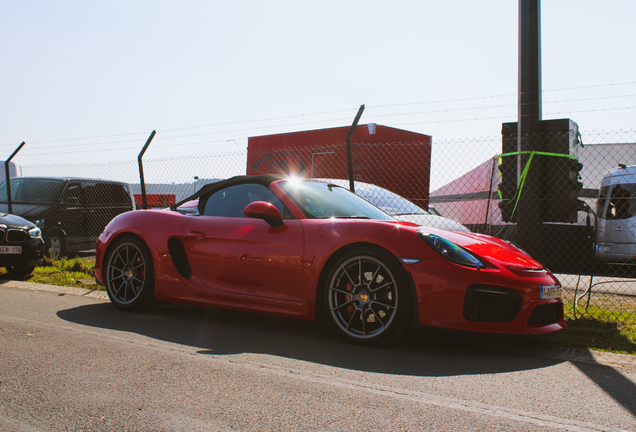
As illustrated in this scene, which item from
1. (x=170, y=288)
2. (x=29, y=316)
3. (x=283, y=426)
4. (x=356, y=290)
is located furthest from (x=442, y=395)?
(x=29, y=316)

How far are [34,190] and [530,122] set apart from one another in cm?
902

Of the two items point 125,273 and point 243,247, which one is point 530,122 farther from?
point 125,273

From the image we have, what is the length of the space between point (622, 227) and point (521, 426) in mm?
10469

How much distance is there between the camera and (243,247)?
13.9ft

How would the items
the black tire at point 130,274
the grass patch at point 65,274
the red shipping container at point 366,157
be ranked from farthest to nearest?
the red shipping container at point 366,157 < the grass patch at point 65,274 < the black tire at point 130,274

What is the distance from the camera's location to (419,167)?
12.8 metres

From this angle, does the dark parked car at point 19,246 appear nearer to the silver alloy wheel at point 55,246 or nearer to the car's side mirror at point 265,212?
the silver alloy wheel at point 55,246

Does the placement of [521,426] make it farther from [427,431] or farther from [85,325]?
[85,325]

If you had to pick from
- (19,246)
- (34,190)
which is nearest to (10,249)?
(19,246)

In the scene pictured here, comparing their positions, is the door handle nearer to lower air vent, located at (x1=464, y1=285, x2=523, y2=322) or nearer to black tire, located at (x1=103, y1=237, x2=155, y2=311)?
black tire, located at (x1=103, y1=237, x2=155, y2=311)

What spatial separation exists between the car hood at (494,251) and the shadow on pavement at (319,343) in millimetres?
475

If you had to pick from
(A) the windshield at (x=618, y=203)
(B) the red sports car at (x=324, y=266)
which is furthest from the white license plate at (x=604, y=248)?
(B) the red sports car at (x=324, y=266)

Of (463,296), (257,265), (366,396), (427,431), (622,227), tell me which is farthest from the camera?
(622,227)

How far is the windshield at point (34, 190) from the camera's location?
34.2ft
